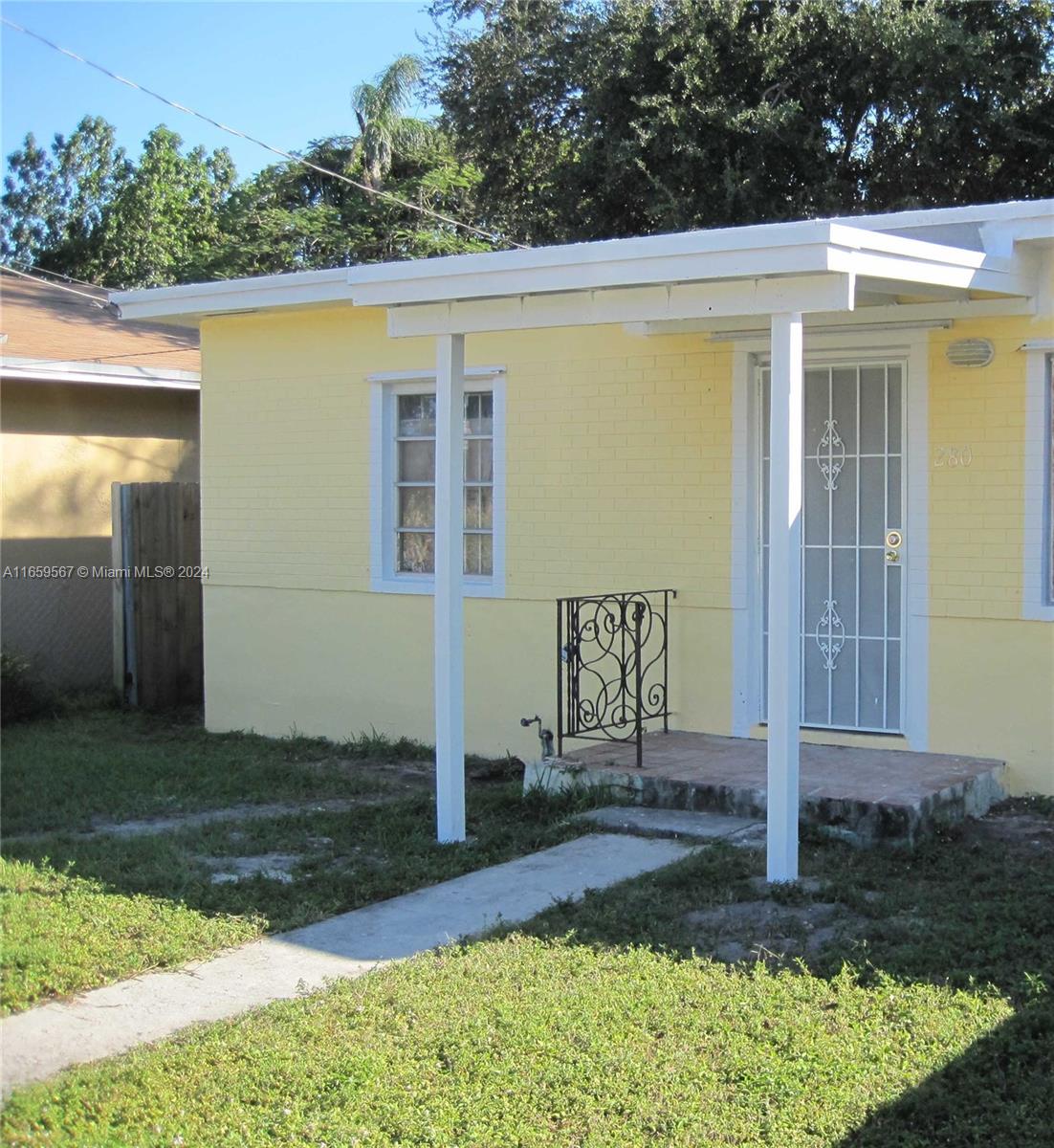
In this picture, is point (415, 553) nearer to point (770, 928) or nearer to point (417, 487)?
point (417, 487)

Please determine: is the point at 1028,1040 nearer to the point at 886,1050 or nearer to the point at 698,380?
the point at 886,1050

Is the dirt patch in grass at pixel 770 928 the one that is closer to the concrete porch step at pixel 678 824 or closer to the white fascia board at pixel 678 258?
the concrete porch step at pixel 678 824

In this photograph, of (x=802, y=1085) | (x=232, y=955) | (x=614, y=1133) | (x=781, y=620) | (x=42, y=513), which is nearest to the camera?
(x=614, y=1133)

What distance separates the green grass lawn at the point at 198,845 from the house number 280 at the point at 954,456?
273 centimetres

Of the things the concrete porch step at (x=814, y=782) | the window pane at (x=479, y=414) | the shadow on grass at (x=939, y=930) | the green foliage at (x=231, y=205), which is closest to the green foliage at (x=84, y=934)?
the shadow on grass at (x=939, y=930)

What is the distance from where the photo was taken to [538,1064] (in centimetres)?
421

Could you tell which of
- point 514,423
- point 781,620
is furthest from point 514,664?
point 781,620

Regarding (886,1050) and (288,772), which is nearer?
(886,1050)

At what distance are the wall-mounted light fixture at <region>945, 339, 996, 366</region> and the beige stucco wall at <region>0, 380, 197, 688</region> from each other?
7848 mm

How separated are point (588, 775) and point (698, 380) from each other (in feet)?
8.08

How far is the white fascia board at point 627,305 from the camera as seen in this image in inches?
235

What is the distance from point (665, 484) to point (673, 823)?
92.3 inches

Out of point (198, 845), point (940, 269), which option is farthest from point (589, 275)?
point (198, 845)

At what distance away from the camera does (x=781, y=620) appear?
6.07 meters
